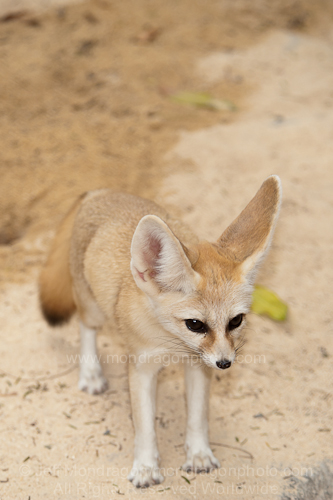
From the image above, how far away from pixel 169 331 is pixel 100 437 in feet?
3.19

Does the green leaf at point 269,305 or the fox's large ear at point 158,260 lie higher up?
the fox's large ear at point 158,260

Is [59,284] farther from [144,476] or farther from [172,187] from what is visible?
[172,187]

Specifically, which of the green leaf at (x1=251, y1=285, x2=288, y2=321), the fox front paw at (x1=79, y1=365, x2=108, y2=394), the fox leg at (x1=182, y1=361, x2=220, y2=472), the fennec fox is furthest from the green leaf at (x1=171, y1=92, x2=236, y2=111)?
the fox leg at (x1=182, y1=361, x2=220, y2=472)

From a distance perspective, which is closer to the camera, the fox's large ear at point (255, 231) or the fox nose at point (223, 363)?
the fox nose at point (223, 363)

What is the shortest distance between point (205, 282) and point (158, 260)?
0.74 ft

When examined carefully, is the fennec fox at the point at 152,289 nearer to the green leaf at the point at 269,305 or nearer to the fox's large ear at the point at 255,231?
the fox's large ear at the point at 255,231

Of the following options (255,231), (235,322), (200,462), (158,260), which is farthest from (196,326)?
(200,462)

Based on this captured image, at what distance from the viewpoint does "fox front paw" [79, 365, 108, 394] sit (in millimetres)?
3287

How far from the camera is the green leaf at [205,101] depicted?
19.3 feet

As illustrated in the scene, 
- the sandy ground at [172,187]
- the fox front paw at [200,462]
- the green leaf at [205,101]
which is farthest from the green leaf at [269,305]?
the green leaf at [205,101]

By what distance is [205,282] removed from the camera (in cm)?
225

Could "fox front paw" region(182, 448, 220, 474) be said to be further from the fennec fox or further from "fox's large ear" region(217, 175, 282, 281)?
"fox's large ear" region(217, 175, 282, 281)

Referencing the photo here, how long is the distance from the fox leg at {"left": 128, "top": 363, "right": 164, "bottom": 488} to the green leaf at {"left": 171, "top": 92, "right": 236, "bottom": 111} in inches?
154

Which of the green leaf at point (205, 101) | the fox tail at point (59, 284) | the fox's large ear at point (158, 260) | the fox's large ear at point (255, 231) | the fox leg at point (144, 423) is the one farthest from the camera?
the green leaf at point (205, 101)
